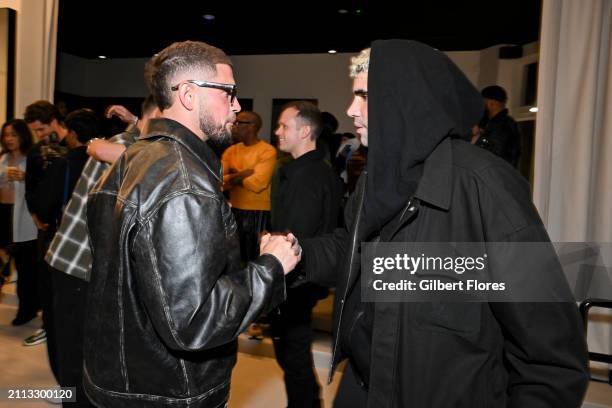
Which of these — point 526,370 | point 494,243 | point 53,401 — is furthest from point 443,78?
point 53,401

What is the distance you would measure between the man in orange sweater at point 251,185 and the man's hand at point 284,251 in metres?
2.96

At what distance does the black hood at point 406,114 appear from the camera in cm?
130

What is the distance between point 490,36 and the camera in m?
7.82

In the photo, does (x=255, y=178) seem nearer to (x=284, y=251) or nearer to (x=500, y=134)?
(x=500, y=134)

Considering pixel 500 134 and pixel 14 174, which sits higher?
pixel 500 134

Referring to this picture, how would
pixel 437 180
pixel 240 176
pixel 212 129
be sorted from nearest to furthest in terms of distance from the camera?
1. pixel 437 180
2. pixel 212 129
3. pixel 240 176

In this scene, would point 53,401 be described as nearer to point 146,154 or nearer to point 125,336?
point 125,336

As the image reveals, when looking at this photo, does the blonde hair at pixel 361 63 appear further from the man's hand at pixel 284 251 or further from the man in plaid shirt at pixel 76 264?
the man in plaid shirt at pixel 76 264

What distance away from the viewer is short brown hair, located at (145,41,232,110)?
1.54 meters

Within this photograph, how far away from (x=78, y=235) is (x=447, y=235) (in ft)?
5.76

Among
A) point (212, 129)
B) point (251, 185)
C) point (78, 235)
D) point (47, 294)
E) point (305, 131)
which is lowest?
point (47, 294)

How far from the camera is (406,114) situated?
1.32m

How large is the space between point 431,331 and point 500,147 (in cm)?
283

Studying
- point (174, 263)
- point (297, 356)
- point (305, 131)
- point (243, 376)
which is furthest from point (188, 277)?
point (243, 376)
